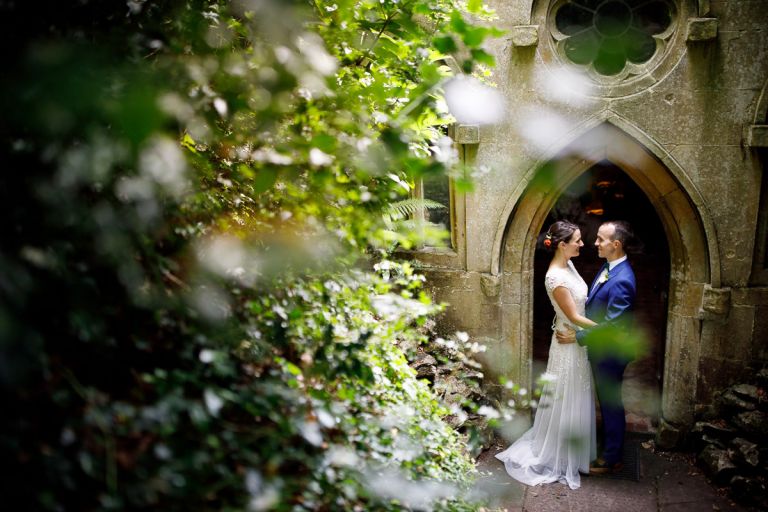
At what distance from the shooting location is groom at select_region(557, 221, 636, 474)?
12.6 feet

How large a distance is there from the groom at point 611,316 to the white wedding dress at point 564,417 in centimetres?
8

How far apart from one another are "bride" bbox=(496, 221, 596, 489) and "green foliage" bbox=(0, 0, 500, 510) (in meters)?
2.09

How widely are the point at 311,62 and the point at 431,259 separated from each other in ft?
10.9

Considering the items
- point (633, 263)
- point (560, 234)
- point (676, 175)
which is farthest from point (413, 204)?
point (633, 263)

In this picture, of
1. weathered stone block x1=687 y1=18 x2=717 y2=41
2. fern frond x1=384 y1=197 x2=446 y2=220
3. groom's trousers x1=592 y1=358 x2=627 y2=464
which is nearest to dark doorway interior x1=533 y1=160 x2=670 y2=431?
groom's trousers x1=592 y1=358 x2=627 y2=464

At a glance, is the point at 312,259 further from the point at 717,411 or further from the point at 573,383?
the point at 717,411

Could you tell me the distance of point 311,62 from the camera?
1537 millimetres

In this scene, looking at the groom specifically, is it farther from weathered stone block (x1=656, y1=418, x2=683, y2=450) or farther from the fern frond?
the fern frond

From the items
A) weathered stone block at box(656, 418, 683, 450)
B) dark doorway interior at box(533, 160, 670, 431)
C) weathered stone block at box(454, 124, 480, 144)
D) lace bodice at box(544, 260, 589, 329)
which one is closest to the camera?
lace bodice at box(544, 260, 589, 329)

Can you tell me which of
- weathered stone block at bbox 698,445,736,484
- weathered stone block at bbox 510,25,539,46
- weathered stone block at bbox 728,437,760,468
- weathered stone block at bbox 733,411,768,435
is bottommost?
weathered stone block at bbox 698,445,736,484

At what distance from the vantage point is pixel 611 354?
375 cm

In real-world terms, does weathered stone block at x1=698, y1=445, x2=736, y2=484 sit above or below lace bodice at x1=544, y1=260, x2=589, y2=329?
below

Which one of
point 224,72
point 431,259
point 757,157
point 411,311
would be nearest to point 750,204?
point 757,157

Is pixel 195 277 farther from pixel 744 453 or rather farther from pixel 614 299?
pixel 744 453
